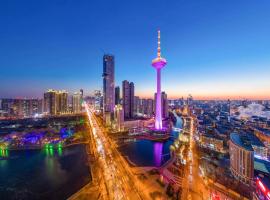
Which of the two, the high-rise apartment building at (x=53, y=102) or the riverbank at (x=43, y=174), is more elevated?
the high-rise apartment building at (x=53, y=102)

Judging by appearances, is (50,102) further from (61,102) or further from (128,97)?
(128,97)

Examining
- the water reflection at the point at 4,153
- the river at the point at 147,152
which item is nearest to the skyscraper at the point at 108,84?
the river at the point at 147,152

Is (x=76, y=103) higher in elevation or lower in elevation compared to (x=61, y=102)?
lower

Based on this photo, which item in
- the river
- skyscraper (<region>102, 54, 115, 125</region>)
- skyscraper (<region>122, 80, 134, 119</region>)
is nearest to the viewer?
the river

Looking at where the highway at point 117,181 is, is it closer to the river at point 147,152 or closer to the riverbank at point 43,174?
the riverbank at point 43,174

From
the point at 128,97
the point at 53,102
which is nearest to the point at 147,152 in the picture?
the point at 128,97

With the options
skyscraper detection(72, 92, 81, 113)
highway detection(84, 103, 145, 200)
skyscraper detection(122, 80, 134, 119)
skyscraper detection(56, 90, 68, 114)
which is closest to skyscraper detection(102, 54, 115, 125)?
skyscraper detection(122, 80, 134, 119)

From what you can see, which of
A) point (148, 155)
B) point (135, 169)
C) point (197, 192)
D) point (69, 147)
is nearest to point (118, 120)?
point (69, 147)

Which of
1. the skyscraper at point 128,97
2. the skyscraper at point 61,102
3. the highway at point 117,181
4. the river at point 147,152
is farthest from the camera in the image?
the skyscraper at point 61,102

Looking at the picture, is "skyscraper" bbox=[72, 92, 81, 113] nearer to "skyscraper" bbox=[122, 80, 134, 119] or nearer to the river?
"skyscraper" bbox=[122, 80, 134, 119]

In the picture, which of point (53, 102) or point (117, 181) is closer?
point (117, 181)

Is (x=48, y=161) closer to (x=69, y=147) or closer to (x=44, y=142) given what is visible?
(x=69, y=147)
